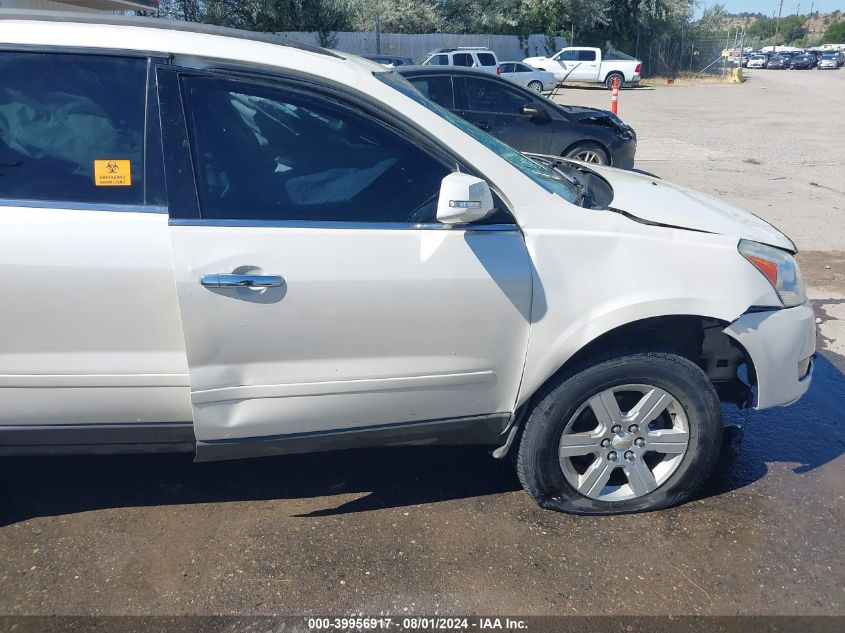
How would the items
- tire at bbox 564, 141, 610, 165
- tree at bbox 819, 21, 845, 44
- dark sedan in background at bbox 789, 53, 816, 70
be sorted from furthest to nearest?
1. tree at bbox 819, 21, 845, 44
2. dark sedan in background at bbox 789, 53, 816, 70
3. tire at bbox 564, 141, 610, 165

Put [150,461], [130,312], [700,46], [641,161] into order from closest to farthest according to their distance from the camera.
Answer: [130,312], [150,461], [641,161], [700,46]

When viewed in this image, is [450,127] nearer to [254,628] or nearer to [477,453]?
[477,453]

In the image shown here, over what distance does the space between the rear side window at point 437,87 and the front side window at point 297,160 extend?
21.5 ft

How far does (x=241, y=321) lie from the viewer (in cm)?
252

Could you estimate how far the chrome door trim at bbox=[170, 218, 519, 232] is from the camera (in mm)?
2492

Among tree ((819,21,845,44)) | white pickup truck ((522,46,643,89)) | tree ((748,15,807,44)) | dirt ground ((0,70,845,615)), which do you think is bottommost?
dirt ground ((0,70,845,615))

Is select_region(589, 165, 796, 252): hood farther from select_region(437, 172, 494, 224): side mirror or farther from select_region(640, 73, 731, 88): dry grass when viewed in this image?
select_region(640, 73, 731, 88): dry grass

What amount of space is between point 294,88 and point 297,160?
0.25 metres

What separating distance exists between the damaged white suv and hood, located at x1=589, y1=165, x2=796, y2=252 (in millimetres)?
58

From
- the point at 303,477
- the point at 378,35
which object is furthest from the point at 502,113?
the point at 378,35

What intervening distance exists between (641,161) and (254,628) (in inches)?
449

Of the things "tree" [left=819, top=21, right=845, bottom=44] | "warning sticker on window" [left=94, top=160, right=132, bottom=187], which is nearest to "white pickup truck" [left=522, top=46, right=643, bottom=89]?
"warning sticker on window" [left=94, top=160, right=132, bottom=187]

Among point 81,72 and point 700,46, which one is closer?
point 81,72

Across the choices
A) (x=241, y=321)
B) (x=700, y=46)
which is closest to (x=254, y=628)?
(x=241, y=321)
